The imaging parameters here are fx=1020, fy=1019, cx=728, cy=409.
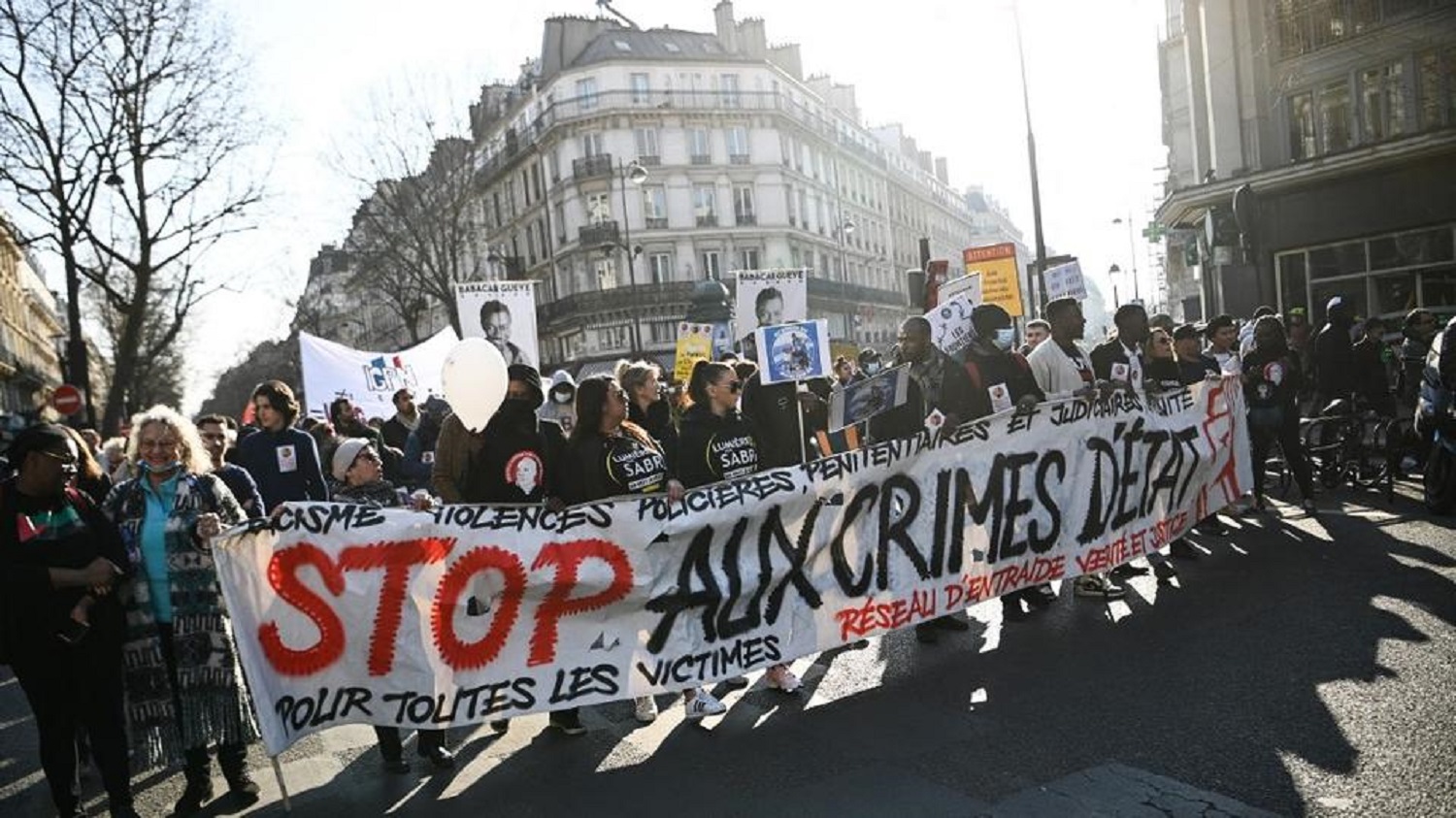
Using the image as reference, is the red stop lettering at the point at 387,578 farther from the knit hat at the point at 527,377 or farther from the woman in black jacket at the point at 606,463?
the knit hat at the point at 527,377

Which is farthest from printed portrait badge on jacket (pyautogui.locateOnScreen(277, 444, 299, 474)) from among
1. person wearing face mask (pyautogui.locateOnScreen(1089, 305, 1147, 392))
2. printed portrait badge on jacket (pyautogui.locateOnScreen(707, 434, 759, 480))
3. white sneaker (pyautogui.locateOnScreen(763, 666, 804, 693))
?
person wearing face mask (pyautogui.locateOnScreen(1089, 305, 1147, 392))

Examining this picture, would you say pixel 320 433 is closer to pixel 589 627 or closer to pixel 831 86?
pixel 589 627

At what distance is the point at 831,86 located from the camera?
74500mm

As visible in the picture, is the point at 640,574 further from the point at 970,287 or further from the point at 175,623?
the point at 970,287

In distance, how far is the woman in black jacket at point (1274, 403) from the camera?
28.9 feet

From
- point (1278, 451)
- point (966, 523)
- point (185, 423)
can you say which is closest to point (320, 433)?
point (185, 423)

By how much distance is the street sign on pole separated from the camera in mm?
20797

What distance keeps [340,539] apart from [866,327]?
67784 mm

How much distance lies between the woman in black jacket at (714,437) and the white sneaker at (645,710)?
546mm

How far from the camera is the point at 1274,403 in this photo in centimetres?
882

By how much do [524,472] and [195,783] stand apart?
217 centimetres

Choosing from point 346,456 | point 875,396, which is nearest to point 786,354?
point 875,396

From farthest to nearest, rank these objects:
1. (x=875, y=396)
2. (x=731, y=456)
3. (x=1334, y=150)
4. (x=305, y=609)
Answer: (x=1334, y=150) < (x=875, y=396) < (x=731, y=456) < (x=305, y=609)

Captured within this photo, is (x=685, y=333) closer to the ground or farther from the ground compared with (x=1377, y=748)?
farther from the ground
